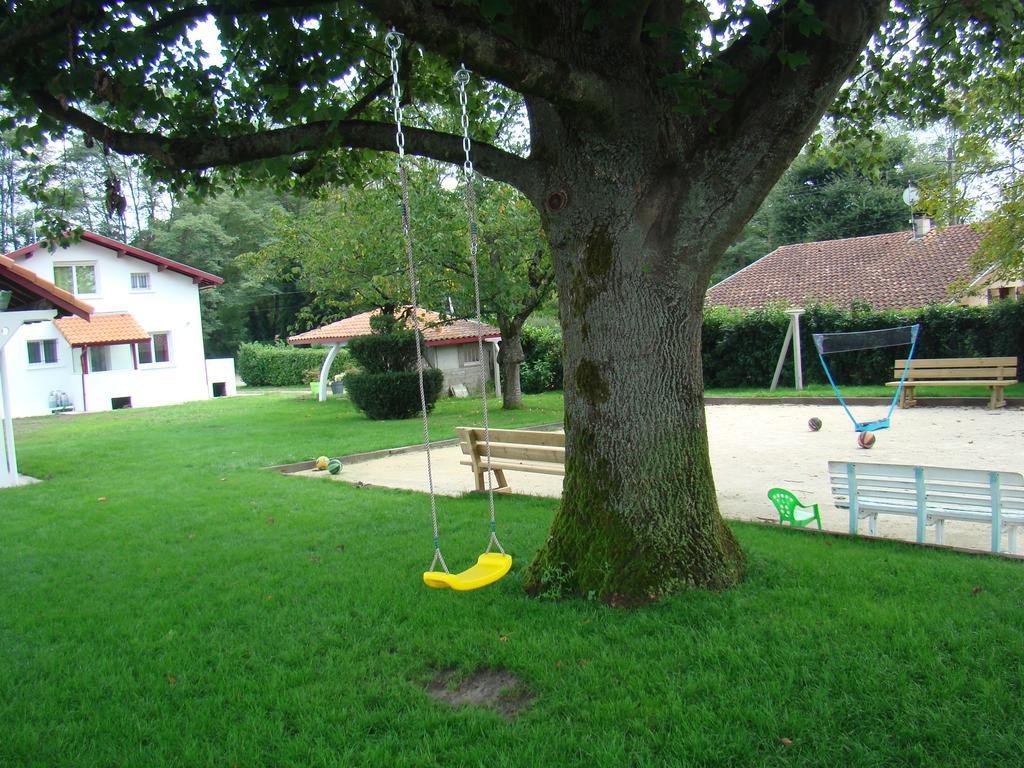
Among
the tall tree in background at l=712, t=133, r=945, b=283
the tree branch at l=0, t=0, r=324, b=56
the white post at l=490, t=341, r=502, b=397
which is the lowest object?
the white post at l=490, t=341, r=502, b=397

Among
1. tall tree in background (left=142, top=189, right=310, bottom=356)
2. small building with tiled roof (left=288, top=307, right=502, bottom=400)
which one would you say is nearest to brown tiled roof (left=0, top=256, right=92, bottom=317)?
small building with tiled roof (left=288, top=307, right=502, bottom=400)

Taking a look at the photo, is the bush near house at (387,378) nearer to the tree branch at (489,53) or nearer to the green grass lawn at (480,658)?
the green grass lawn at (480,658)

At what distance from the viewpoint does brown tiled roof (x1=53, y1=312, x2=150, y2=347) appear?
27.6 metres

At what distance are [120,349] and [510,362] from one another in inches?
684

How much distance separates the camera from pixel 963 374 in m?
17.2

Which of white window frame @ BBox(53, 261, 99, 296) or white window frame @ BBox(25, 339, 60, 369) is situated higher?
white window frame @ BBox(53, 261, 99, 296)

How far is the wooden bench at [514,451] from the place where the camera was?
315 inches

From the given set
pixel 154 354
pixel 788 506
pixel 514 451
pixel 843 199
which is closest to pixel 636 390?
pixel 788 506

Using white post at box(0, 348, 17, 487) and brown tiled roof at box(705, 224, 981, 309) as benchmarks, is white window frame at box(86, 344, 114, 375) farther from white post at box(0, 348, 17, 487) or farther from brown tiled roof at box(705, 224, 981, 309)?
brown tiled roof at box(705, 224, 981, 309)

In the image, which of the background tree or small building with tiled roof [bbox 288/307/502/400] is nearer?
the background tree

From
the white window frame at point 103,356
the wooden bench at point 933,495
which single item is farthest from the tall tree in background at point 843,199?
the wooden bench at point 933,495

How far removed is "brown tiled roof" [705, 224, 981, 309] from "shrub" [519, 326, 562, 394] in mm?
6019

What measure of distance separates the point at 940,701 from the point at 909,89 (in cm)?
613

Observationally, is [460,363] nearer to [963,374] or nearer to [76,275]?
[76,275]
